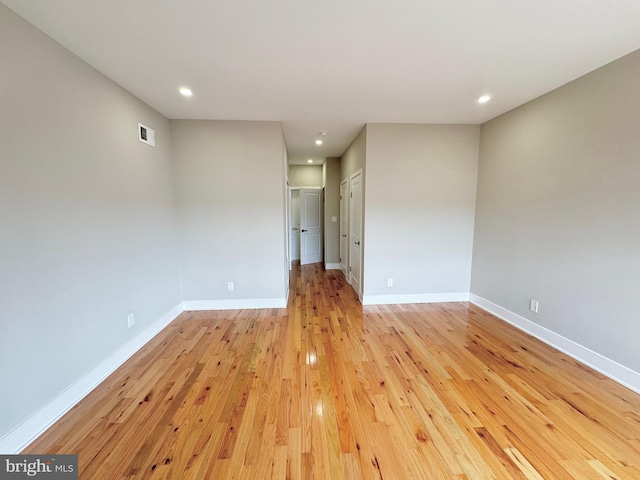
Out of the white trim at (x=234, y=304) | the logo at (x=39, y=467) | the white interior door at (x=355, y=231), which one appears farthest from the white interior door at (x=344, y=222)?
the logo at (x=39, y=467)

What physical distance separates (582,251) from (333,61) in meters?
2.82

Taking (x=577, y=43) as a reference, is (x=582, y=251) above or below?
below

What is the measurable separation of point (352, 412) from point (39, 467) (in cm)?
179

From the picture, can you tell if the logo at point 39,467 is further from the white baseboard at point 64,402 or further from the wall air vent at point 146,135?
the wall air vent at point 146,135

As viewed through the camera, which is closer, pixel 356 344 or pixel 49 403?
pixel 49 403

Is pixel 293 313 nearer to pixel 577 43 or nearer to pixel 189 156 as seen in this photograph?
pixel 189 156

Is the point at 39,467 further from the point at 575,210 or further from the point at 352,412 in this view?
the point at 575,210

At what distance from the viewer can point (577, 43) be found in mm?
1837

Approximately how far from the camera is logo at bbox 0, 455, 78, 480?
1.32 m

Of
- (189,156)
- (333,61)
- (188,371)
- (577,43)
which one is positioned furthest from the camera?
(189,156)

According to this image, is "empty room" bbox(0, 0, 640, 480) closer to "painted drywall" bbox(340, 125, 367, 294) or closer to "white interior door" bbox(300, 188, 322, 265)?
"painted drywall" bbox(340, 125, 367, 294)

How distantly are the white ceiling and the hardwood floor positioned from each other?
8.48 ft

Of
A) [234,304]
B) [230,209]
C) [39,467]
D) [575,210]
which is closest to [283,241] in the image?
[230,209]

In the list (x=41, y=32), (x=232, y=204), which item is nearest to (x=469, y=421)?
(x=232, y=204)
